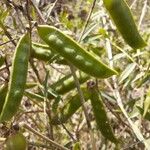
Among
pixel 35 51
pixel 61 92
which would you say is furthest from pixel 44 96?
pixel 35 51

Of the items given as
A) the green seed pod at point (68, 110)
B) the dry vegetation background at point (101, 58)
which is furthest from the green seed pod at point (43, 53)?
the green seed pod at point (68, 110)

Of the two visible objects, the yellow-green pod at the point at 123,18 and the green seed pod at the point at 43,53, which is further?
the green seed pod at the point at 43,53

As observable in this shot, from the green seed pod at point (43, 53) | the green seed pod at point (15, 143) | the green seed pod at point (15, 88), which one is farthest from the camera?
the green seed pod at point (43, 53)

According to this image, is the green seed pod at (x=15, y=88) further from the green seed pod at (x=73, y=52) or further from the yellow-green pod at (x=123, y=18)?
the yellow-green pod at (x=123, y=18)

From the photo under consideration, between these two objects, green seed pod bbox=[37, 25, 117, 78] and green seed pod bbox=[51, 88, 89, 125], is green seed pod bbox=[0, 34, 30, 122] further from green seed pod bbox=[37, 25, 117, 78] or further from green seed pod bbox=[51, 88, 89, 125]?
green seed pod bbox=[51, 88, 89, 125]

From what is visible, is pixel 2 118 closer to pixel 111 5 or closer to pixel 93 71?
pixel 93 71

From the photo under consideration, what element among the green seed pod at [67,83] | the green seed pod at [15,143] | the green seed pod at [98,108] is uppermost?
the green seed pod at [67,83]

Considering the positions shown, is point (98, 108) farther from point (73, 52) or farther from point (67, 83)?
point (73, 52)
